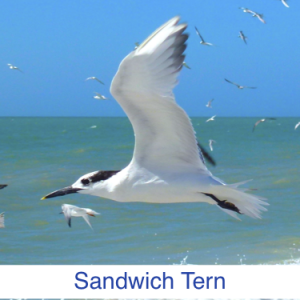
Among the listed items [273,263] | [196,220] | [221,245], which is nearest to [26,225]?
[196,220]

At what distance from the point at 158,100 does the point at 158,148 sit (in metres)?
0.36

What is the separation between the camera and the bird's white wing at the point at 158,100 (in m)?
3.03

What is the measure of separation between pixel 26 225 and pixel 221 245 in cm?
276

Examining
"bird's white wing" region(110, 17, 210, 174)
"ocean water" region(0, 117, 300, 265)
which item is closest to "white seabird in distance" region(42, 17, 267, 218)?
"bird's white wing" region(110, 17, 210, 174)

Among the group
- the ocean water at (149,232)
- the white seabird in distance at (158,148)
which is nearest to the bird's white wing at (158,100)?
the white seabird in distance at (158,148)

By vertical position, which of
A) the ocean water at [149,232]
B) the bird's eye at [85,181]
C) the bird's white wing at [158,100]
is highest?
the ocean water at [149,232]

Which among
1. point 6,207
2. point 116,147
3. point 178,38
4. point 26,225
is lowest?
point 178,38

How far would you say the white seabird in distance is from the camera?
3.07 m

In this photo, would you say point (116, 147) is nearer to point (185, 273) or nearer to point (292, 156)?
point (292, 156)

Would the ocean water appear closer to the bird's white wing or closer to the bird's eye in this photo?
the bird's eye

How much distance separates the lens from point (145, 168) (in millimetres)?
3469

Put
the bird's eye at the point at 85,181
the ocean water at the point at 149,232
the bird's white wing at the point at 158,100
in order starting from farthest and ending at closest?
the ocean water at the point at 149,232 → the bird's eye at the point at 85,181 → the bird's white wing at the point at 158,100

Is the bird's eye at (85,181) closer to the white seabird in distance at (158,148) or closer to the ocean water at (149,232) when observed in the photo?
the white seabird in distance at (158,148)

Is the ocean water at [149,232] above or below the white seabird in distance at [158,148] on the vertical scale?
above
